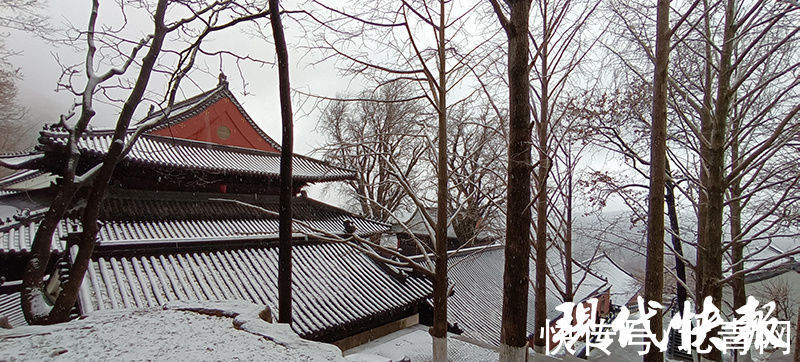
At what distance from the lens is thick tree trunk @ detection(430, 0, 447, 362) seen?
5234 millimetres

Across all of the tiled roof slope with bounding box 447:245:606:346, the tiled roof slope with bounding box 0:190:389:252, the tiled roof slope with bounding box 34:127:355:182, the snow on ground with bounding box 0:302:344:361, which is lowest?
the tiled roof slope with bounding box 447:245:606:346

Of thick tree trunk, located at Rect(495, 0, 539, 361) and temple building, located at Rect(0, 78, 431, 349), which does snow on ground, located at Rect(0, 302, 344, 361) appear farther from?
temple building, located at Rect(0, 78, 431, 349)

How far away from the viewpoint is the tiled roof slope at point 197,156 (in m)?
6.67

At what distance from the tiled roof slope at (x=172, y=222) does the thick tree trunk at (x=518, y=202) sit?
3.41 m

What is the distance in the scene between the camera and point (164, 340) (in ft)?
8.82

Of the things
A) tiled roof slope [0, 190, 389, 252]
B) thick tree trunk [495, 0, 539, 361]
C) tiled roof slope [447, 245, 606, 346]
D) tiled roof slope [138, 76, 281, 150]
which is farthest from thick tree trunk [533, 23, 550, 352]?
tiled roof slope [138, 76, 281, 150]

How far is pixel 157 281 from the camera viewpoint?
5.69 m

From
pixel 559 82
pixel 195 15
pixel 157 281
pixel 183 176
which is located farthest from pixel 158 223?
pixel 559 82

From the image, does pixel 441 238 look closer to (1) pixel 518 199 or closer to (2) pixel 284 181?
(1) pixel 518 199

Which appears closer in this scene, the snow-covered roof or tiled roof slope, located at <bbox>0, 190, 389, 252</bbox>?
the snow-covered roof

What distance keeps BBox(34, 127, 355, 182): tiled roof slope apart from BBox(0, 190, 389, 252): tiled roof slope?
2.76 feet

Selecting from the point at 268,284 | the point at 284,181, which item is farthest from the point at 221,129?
the point at 284,181

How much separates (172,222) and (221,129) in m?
3.11

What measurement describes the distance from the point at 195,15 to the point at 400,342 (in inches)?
275
